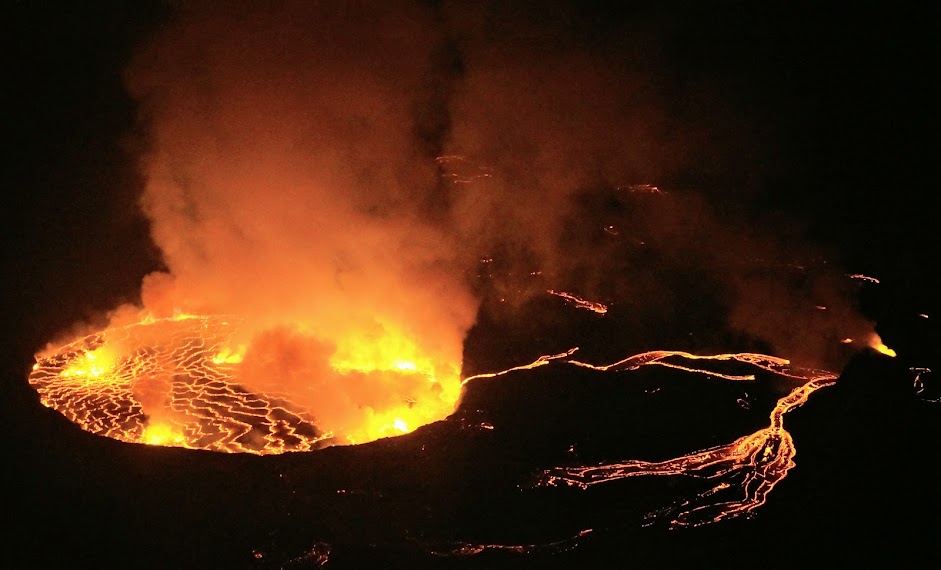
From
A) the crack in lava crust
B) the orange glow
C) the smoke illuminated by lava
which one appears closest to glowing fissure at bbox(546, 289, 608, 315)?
the smoke illuminated by lava

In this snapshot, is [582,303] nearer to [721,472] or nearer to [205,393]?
[721,472]

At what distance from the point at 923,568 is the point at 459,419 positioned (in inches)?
153

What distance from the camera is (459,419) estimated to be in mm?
6598

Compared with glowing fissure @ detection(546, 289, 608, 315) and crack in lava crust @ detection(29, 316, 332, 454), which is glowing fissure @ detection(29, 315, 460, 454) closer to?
crack in lava crust @ detection(29, 316, 332, 454)

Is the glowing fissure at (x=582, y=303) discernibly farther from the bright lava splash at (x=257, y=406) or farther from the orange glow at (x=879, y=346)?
the orange glow at (x=879, y=346)

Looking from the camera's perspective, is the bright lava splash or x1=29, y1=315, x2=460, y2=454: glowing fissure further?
x1=29, y1=315, x2=460, y2=454: glowing fissure

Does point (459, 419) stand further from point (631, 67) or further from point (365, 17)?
point (631, 67)

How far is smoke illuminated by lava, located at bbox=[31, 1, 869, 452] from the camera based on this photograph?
8.27 metres

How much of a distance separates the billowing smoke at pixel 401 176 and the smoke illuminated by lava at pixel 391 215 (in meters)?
0.04

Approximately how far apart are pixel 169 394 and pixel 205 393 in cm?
37

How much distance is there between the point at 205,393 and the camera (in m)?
7.29

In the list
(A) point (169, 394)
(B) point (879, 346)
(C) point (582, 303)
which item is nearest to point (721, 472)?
(B) point (879, 346)

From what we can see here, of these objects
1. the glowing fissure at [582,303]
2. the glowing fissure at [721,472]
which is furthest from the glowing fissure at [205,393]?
the glowing fissure at [582,303]

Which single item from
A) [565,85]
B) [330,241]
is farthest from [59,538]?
[565,85]
